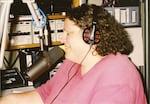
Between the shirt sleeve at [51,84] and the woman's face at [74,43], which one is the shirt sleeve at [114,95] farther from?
the shirt sleeve at [51,84]

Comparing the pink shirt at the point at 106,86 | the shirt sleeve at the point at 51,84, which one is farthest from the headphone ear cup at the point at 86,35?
the shirt sleeve at the point at 51,84

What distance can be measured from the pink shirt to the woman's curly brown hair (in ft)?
0.14

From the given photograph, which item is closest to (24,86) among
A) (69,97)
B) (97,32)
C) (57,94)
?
(57,94)

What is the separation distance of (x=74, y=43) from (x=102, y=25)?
0.14 meters

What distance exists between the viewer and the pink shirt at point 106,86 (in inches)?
44.3

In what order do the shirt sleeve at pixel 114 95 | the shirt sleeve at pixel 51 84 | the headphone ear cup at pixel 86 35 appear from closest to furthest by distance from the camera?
the shirt sleeve at pixel 114 95, the headphone ear cup at pixel 86 35, the shirt sleeve at pixel 51 84

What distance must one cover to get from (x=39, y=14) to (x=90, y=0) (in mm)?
815

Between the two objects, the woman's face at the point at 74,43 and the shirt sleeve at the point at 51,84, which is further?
the shirt sleeve at the point at 51,84

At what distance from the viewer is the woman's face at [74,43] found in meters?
1.24

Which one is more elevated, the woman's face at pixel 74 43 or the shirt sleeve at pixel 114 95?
the woman's face at pixel 74 43

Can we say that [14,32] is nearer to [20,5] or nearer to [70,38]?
[20,5]

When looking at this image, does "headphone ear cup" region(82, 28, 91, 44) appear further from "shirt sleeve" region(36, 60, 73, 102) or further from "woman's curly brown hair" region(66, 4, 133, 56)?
"shirt sleeve" region(36, 60, 73, 102)

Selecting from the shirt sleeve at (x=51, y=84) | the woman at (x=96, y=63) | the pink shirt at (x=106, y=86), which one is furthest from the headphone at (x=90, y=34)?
the shirt sleeve at (x=51, y=84)

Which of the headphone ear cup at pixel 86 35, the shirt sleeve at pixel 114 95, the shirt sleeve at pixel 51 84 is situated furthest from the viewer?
the shirt sleeve at pixel 51 84
